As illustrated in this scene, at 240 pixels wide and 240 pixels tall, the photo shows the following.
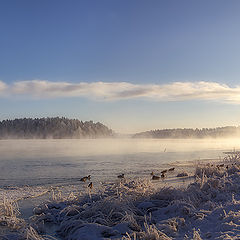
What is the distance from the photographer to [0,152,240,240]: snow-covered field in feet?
21.8

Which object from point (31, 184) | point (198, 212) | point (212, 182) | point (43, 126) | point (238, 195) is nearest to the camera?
point (198, 212)

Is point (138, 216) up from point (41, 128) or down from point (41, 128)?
down

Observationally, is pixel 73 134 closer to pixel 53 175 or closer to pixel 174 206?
pixel 53 175

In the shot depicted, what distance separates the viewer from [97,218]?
26.5 ft

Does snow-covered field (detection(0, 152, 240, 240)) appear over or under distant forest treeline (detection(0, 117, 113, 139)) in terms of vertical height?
under

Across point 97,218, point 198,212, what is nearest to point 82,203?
point 97,218

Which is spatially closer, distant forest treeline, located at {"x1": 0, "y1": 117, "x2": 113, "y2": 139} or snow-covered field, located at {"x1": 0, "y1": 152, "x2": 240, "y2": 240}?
snow-covered field, located at {"x1": 0, "y1": 152, "x2": 240, "y2": 240}

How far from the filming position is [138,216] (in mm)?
8281

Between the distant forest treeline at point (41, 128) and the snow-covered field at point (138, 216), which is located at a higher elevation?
the distant forest treeline at point (41, 128)

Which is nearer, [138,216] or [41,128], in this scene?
[138,216]

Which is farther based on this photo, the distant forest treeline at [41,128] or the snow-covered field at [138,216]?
the distant forest treeline at [41,128]

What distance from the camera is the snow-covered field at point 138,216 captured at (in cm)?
665

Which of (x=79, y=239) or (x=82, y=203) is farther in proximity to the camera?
(x=82, y=203)

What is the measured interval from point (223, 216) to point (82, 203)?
4777 millimetres
